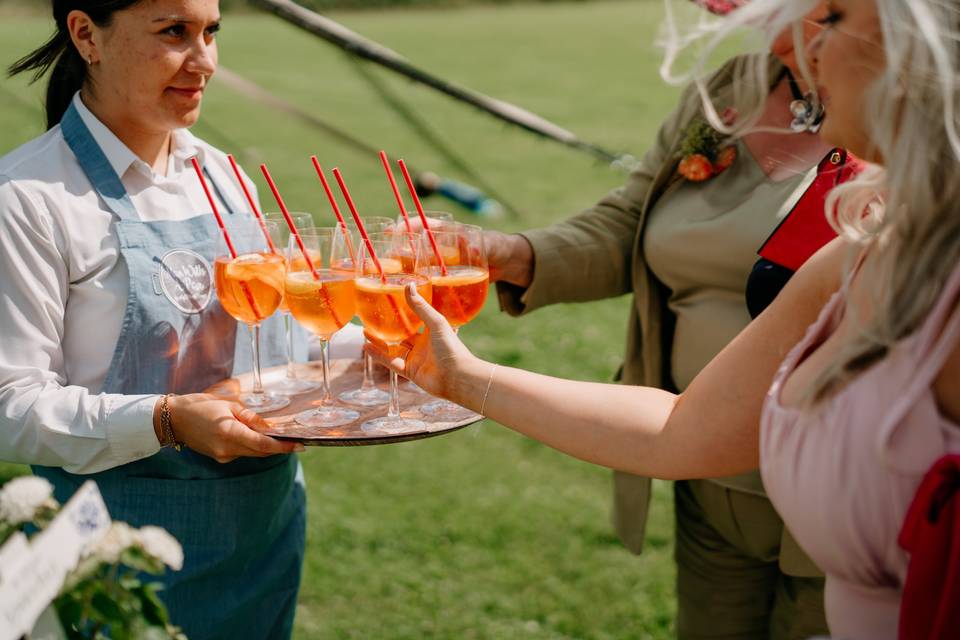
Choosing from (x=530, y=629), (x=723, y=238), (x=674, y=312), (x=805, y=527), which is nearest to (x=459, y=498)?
(x=530, y=629)

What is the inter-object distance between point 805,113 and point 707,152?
0.28 meters

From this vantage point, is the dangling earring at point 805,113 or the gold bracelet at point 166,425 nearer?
the gold bracelet at point 166,425

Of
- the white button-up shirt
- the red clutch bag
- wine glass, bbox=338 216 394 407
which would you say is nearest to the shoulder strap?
the red clutch bag

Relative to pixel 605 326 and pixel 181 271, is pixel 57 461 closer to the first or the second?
pixel 181 271

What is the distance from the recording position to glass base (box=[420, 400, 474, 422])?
247cm

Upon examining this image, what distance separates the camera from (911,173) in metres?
1.48

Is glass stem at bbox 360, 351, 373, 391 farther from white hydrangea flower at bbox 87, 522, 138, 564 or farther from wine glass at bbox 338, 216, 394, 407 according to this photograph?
white hydrangea flower at bbox 87, 522, 138, 564

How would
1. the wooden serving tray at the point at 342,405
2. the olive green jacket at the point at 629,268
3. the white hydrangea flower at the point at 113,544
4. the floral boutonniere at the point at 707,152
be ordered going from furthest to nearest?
the olive green jacket at the point at 629,268 < the floral boutonniere at the point at 707,152 < the wooden serving tray at the point at 342,405 < the white hydrangea flower at the point at 113,544

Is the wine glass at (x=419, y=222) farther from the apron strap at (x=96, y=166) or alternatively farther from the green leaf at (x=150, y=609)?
the green leaf at (x=150, y=609)

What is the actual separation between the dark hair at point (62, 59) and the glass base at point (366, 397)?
102 centimetres

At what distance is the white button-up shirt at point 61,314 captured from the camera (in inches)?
89.8

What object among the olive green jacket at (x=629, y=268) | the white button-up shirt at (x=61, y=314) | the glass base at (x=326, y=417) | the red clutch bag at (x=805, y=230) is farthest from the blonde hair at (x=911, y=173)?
the white button-up shirt at (x=61, y=314)

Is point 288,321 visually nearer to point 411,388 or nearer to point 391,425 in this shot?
point 411,388

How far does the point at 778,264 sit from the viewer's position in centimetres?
237
